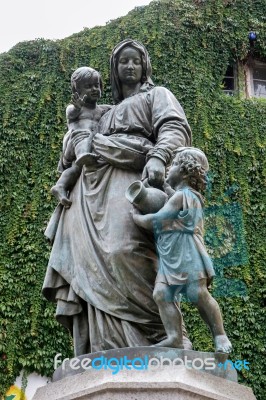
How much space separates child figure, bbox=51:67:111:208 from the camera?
4918 millimetres

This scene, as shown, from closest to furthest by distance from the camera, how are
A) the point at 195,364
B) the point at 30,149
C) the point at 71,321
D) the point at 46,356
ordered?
the point at 195,364 → the point at 71,321 → the point at 46,356 → the point at 30,149

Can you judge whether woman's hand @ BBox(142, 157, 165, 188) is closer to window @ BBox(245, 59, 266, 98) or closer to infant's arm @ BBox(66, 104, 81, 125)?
infant's arm @ BBox(66, 104, 81, 125)

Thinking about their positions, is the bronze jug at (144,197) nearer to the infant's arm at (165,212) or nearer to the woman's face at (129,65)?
the infant's arm at (165,212)

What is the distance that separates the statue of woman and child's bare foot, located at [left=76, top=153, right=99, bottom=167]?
3cm

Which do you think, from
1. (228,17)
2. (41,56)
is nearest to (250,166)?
(228,17)

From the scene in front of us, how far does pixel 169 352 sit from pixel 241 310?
30.2 ft

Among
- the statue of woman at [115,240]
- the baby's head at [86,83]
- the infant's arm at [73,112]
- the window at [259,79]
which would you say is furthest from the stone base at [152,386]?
the window at [259,79]

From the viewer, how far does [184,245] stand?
4152 millimetres

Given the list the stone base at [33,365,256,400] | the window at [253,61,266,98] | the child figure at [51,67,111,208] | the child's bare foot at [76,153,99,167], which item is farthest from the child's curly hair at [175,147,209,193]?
the window at [253,61,266,98]

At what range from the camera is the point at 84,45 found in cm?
1571

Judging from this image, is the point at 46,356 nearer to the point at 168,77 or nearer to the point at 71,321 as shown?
the point at 168,77

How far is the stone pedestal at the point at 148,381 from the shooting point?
11.8 ft

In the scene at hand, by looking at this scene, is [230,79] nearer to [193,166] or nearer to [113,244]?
[193,166]

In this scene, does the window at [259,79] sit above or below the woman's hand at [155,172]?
above
